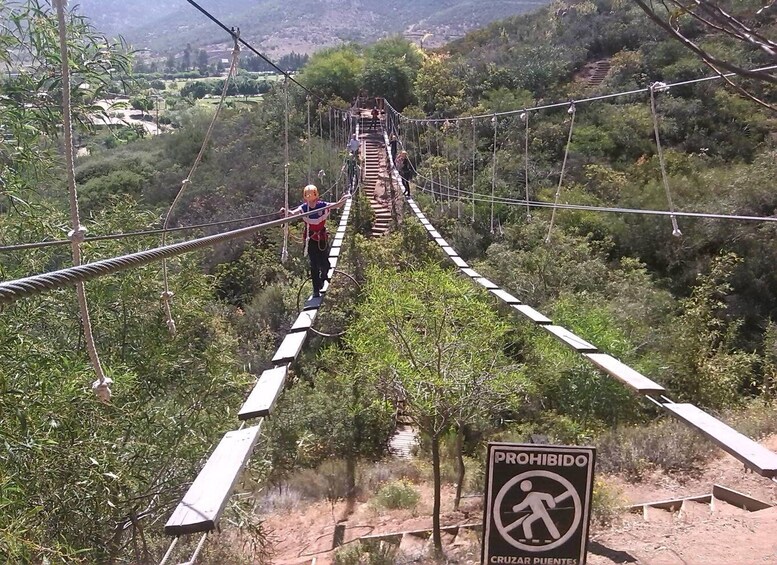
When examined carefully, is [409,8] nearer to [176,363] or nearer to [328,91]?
[328,91]

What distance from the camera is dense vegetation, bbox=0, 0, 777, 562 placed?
2975 millimetres

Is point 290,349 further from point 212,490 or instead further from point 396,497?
point 396,497

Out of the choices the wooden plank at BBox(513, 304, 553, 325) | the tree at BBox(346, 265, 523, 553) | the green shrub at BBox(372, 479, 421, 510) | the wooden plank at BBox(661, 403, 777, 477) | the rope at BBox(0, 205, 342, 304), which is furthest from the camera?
the green shrub at BBox(372, 479, 421, 510)

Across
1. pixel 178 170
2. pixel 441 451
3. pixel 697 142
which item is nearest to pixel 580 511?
pixel 441 451

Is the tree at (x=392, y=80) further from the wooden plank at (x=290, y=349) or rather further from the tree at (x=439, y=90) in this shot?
the wooden plank at (x=290, y=349)

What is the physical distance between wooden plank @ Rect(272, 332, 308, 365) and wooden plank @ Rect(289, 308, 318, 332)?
0.31 ft

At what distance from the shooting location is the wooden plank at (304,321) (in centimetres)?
354

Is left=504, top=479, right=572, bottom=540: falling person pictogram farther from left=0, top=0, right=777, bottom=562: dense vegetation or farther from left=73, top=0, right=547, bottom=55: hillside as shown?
left=73, top=0, right=547, bottom=55: hillside

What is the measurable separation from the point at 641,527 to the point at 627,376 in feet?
7.92

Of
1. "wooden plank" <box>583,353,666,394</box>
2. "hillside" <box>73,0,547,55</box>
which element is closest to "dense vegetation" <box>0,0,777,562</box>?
"wooden plank" <box>583,353,666,394</box>

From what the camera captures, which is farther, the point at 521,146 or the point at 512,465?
the point at 521,146

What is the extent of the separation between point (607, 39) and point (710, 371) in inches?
711

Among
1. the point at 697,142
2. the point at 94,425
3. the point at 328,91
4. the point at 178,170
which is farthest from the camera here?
the point at 328,91

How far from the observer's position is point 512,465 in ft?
5.37
